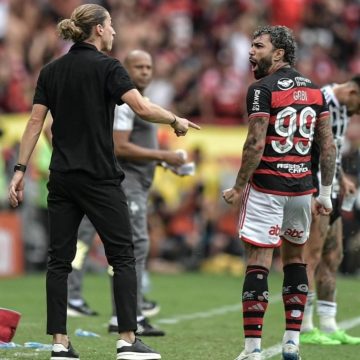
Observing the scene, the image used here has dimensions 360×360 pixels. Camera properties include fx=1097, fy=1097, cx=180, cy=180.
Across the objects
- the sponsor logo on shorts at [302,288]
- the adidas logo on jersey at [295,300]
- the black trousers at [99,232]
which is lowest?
the adidas logo on jersey at [295,300]

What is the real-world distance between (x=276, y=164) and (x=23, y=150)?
1.69 m

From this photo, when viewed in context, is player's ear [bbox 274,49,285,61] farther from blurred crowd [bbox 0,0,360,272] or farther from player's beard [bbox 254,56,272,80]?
blurred crowd [bbox 0,0,360,272]

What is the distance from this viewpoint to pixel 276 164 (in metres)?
7.37

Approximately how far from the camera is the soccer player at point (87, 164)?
7.00 meters

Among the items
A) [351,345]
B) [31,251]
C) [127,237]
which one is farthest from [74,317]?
[31,251]

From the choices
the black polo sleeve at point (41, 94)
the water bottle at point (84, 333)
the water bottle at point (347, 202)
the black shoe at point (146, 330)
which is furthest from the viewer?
the water bottle at point (347, 202)

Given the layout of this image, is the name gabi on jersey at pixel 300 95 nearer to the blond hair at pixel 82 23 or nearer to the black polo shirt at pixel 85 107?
the black polo shirt at pixel 85 107

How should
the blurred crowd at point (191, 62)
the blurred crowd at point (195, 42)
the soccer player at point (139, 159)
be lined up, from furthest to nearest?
the blurred crowd at point (195, 42) < the blurred crowd at point (191, 62) < the soccer player at point (139, 159)

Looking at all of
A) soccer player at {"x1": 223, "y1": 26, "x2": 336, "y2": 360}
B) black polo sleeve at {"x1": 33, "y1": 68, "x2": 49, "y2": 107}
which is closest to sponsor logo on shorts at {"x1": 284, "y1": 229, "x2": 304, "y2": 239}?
soccer player at {"x1": 223, "y1": 26, "x2": 336, "y2": 360}

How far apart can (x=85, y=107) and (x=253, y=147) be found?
114cm

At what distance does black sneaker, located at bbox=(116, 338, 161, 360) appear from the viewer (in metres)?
7.00

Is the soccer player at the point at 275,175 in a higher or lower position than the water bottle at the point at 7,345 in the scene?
higher

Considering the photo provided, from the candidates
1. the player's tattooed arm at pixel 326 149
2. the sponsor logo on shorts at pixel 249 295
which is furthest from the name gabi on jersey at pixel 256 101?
the sponsor logo on shorts at pixel 249 295

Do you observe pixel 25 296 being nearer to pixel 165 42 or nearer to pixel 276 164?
pixel 276 164
